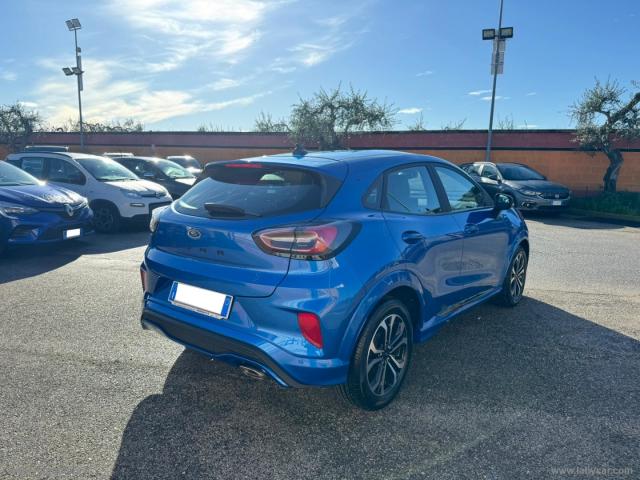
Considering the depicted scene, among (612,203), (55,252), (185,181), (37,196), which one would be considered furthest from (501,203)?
(612,203)

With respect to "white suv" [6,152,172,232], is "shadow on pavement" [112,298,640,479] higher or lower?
lower

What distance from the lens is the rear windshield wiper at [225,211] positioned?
8.80ft

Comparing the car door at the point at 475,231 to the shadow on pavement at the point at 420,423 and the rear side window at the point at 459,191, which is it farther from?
the shadow on pavement at the point at 420,423

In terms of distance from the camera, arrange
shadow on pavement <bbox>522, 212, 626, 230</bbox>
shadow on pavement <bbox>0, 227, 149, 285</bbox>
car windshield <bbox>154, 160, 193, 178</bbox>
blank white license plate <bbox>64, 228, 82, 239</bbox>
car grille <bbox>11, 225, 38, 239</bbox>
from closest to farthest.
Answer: shadow on pavement <bbox>0, 227, 149, 285</bbox> → car grille <bbox>11, 225, 38, 239</bbox> → blank white license plate <bbox>64, 228, 82, 239</bbox> → shadow on pavement <bbox>522, 212, 626, 230</bbox> → car windshield <bbox>154, 160, 193, 178</bbox>

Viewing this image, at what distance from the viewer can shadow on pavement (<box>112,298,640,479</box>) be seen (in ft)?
7.77

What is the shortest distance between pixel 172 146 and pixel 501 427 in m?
26.1

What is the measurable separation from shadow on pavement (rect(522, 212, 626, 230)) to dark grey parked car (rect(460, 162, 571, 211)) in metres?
0.35

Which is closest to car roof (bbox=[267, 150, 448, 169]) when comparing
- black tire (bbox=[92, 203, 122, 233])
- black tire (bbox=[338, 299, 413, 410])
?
black tire (bbox=[338, 299, 413, 410])

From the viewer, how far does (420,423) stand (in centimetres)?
276

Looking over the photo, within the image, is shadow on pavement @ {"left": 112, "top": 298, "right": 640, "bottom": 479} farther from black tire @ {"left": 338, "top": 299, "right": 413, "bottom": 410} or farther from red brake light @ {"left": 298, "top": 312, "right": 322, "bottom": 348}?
red brake light @ {"left": 298, "top": 312, "right": 322, "bottom": 348}

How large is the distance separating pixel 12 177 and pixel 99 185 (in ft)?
5.89

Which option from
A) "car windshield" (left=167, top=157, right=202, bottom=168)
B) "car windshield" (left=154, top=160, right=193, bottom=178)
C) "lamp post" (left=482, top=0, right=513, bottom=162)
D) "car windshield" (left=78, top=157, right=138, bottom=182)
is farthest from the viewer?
"car windshield" (left=167, top=157, right=202, bottom=168)

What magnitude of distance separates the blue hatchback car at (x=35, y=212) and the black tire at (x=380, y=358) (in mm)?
5815

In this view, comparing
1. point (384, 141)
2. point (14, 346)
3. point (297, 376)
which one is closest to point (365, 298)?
point (297, 376)
